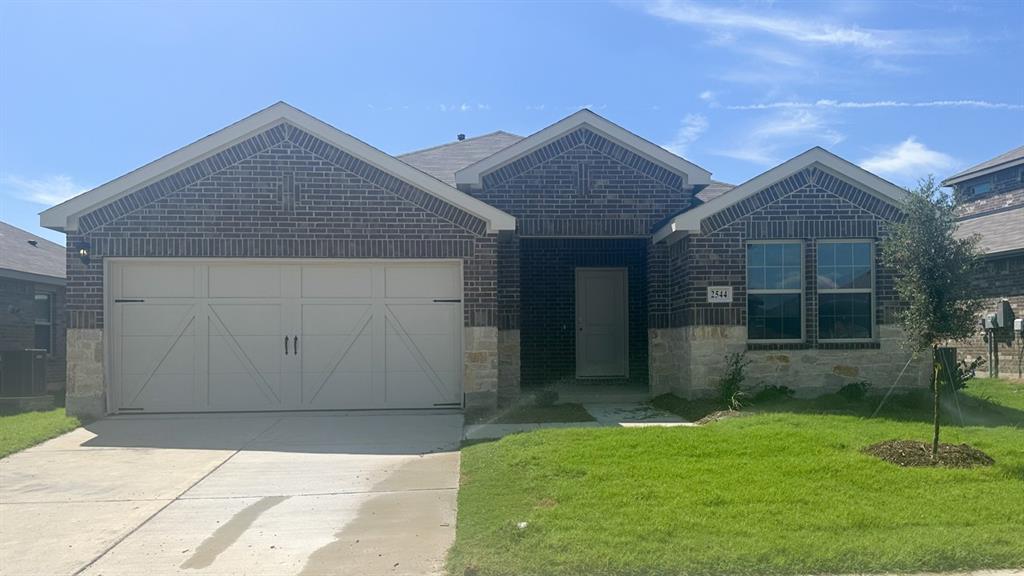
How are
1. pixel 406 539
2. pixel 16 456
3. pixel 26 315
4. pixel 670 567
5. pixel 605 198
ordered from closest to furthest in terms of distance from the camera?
pixel 670 567
pixel 406 539
pixel 16 456
pixel 605 198
pixel 26 315

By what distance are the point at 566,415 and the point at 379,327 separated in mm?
3104

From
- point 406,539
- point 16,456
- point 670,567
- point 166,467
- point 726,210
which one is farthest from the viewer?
point 726,210

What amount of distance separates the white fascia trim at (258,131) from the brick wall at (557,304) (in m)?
3.60

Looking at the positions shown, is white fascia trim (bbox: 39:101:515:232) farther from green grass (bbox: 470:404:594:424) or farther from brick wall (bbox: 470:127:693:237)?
green grass (bbox: 470:404:594:424)

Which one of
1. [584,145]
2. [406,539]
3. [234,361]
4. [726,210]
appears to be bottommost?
[406,539]

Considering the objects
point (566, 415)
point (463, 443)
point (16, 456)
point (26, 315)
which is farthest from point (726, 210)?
point (26, 315)

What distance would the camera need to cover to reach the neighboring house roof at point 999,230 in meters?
16.2

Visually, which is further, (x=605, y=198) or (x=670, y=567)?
(x=605, y=198)

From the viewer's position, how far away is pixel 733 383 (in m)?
10.9

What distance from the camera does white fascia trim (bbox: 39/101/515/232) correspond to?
1088cm

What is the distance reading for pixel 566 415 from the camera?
10703 mm

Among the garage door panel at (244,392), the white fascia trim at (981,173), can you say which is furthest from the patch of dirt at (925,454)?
the white fascia trim at (981,173)

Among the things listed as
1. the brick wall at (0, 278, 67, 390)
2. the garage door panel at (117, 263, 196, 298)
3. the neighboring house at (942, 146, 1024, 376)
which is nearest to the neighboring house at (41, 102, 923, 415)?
the garage door panel at (117, 263, 196, 298)

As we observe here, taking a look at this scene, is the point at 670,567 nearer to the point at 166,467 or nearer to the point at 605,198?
the point at 166,467
